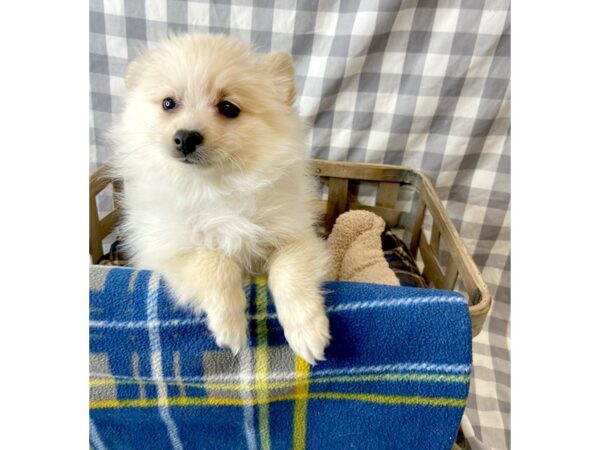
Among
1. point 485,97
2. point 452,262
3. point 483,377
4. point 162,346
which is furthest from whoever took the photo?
point 483,377

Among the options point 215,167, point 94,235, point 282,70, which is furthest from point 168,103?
point 94,235

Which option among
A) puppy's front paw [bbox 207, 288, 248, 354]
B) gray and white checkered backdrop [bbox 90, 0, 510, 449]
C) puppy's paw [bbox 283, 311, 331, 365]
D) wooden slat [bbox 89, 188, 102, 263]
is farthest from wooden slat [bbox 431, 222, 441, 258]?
wooden slat [bbox 89, 188, 102, 263]

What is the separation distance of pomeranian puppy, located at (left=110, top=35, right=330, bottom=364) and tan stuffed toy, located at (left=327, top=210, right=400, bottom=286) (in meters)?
0.41

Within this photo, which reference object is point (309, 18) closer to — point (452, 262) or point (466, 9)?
point (466, 9)

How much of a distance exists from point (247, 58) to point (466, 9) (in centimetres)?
106

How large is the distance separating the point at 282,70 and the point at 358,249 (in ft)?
2.51

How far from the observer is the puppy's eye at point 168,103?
125 cm

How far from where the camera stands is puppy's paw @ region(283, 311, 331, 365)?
3.18 ft

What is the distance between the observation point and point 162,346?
3.28ft

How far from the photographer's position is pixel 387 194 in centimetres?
214

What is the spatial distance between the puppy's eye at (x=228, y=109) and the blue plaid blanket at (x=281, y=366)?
50cm

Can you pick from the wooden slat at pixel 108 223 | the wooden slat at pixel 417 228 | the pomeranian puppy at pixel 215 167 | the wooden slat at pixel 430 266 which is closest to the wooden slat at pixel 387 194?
the wooden slat at pixel 417 228

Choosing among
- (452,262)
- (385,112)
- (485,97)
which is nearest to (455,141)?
(485,97)

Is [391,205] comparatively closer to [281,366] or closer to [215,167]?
[215,167]
